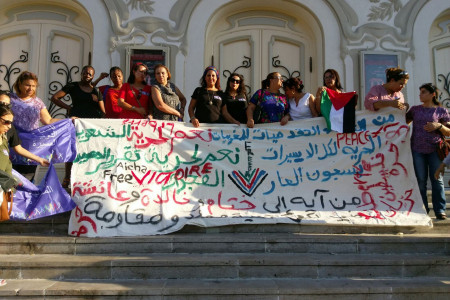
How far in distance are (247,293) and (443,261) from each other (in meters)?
1.89

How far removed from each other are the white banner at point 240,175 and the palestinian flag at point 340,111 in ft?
0.35

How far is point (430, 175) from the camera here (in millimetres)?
5031

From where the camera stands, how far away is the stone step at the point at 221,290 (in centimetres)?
338

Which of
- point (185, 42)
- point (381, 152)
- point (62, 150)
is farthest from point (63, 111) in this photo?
point (381, 152)

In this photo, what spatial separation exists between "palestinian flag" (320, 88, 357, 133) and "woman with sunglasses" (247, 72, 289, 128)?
1.63 ft

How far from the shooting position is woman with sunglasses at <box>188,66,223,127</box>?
5.37 meters

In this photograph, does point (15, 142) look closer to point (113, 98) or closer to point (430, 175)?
point (113, 98)

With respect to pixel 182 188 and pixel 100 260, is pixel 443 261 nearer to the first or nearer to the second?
pixel 182 188

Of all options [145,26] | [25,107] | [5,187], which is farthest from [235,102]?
[145,26]

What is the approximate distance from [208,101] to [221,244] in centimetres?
197

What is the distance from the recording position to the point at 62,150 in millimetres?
4934

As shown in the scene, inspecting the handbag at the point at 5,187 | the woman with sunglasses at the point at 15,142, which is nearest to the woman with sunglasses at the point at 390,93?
the woman with sunglasses at the point at 15,142

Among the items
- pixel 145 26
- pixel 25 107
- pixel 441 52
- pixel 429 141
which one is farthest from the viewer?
pixel 441 52

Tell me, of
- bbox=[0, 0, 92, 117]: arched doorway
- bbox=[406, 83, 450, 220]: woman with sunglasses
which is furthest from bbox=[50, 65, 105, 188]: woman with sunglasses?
bbox=[406, 83, 450, 220]: woman with sunglasses
